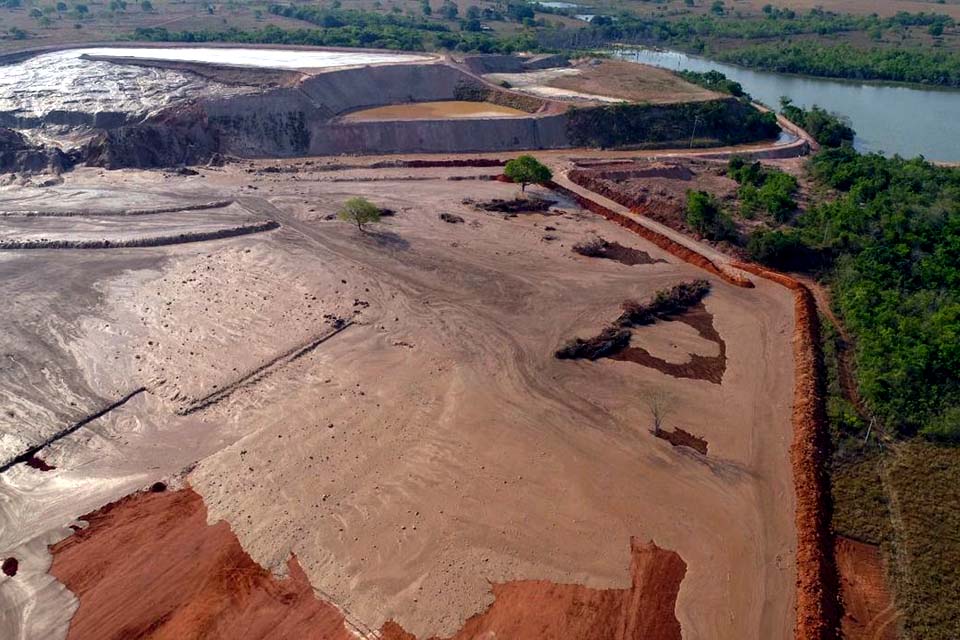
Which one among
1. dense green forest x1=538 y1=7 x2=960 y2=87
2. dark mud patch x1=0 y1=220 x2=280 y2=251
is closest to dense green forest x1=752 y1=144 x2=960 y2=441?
dark mud patch x1=0 y1=220 x2=280 y2=251

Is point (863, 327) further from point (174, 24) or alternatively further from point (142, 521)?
point (174, 24)

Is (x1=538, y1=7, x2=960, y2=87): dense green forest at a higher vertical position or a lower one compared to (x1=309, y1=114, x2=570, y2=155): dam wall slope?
higher

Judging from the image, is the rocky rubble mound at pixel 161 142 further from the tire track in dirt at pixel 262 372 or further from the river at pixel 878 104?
the river at pixel 878 104

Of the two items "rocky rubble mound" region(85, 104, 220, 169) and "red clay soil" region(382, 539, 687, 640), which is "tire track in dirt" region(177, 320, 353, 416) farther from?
"rocky rubble mound" region(85, 104, 220, 169)

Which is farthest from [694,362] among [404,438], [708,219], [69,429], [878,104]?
[878,104]

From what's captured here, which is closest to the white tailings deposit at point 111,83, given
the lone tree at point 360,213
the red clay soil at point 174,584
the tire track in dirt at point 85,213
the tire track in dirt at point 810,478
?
the tire track in dirt at point 85,213

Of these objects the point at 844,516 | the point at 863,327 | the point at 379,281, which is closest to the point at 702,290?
the point at 863,327

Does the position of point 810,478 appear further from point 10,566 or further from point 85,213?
point 85,213
